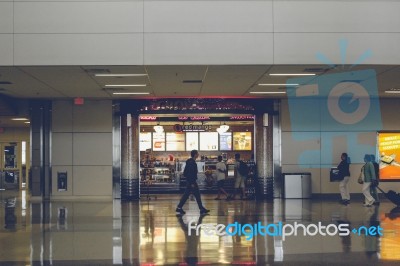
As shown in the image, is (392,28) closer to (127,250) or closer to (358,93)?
(358,93)

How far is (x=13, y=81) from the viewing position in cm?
1744

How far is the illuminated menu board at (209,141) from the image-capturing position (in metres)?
27.2

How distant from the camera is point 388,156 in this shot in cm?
2250

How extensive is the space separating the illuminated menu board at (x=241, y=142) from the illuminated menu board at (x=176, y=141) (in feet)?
8.27

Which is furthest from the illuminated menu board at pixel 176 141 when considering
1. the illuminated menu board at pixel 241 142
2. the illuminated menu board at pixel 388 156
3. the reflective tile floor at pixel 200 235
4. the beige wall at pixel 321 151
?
the illuminated menu board at pixel 388 156

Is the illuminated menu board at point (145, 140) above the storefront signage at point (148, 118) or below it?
below

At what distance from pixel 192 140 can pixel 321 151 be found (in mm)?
7125

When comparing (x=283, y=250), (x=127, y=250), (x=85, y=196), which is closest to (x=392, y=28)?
(x=283, y=250)

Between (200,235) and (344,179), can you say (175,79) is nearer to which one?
(200,235)

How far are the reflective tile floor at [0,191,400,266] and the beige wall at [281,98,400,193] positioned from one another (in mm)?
2582

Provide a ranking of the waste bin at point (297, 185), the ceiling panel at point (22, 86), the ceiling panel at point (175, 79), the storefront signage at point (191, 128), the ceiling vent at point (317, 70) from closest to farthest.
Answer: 1. the ceiling panel at point (175, 79)
2. the ceiling vent at point (317, 70)
3. the ceiling panel at point (22, 86)
4. the waste bin at point (297, 185)
5. the storefront signage at point (191, 128)

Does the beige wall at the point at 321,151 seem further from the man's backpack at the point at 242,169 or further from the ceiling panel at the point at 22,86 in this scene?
the ceiling panel at the point at 22,86

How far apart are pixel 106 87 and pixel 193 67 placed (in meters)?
4.81

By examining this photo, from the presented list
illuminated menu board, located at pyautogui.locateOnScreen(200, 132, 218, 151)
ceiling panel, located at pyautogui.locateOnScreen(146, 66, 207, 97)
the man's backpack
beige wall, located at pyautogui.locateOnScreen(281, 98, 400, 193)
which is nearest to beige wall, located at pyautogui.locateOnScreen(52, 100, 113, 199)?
ceiling panel, located at pyautogui.locateOnScreen(146, 66, 207, 97)
